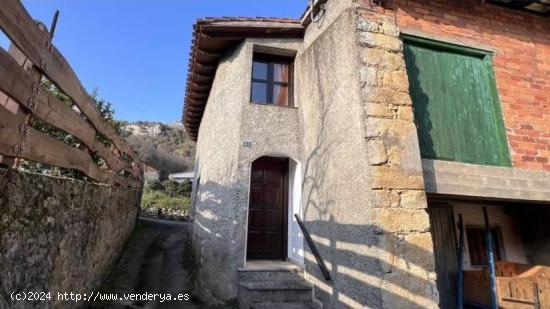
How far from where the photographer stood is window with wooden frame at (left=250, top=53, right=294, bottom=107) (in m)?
6.11

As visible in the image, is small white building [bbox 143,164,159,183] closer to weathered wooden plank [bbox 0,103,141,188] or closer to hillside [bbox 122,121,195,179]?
hillside [bbox 122,121,195,179]

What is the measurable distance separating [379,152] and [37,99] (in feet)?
10.5

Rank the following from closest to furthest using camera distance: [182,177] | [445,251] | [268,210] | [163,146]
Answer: [445,251] < [268,210] < [182,177] < [163,146]

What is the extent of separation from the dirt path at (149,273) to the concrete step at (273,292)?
3.86 feet

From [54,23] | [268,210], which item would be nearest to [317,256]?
[268,210]

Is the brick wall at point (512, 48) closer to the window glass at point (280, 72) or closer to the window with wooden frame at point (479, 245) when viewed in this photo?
the window with wooden frame at point (479, 245)

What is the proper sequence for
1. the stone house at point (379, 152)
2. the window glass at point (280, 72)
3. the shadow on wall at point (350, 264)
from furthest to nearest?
the window glass at point (280, 72)
the stone house at point (379, 152)
the shadow on wall at point (350, 264)

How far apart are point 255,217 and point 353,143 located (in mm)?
3004

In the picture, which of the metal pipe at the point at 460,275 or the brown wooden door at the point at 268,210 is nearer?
the metal pipe at the point at 460,275

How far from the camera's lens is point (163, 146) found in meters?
39.5

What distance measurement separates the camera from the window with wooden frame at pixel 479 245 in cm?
530

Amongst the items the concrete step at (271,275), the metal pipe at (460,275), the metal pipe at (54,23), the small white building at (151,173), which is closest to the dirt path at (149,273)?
the concrete step at (271,275)

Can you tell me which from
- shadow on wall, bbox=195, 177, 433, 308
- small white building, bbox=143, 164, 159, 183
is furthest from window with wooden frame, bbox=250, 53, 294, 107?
small white building, bbox=143, 164, 159, 183

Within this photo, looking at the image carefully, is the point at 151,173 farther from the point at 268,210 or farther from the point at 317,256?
the point at 317,256
